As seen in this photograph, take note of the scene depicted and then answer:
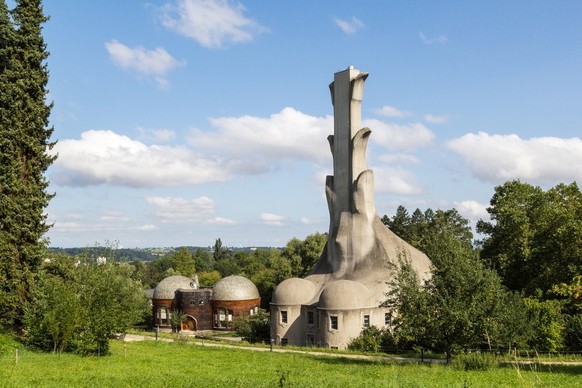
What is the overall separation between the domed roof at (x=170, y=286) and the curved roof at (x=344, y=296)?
24.8m

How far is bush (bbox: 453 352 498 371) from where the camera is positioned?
24.2 meters

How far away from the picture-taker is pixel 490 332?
2516 centimetres

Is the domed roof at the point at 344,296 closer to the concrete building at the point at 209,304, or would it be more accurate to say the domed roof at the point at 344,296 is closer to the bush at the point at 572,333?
the bush at the point at 572,333

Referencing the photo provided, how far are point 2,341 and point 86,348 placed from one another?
392 cm

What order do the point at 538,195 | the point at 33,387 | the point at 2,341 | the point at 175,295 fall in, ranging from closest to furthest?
the point at 33,387
the point at 2,341
the point at 538,195
the point at 175,295

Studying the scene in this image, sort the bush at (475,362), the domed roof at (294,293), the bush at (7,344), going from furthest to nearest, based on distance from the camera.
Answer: the domed roof at (294,293), the bush at (7,344), the bush at (475,362)

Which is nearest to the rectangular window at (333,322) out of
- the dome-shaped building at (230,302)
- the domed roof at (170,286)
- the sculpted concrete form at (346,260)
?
the sculpted concrete form at (346,260)

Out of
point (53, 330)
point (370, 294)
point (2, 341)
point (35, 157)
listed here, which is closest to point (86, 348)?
point (53, 330)

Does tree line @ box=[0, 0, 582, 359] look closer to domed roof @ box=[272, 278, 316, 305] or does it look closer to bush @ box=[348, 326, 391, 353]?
bush @ box=[348, 326, 391, 353]

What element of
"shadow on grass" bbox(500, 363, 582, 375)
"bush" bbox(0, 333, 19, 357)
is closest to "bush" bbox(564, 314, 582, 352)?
"shadow on grass" bbox(500, 363, 582, 375)

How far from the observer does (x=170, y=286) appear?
63.4 meters

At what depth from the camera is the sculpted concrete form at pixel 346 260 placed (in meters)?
43.2

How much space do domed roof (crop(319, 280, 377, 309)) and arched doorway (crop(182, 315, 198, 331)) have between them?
71.1 ft

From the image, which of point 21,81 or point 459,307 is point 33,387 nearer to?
point 459,307
